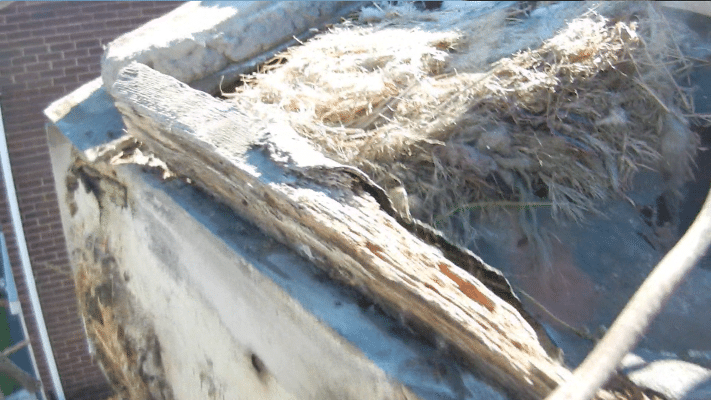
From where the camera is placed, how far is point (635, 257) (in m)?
2.04

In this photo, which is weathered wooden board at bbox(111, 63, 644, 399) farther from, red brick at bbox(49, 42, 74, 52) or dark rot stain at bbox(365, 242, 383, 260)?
red brick at bbox(49, 42, 74, 52)

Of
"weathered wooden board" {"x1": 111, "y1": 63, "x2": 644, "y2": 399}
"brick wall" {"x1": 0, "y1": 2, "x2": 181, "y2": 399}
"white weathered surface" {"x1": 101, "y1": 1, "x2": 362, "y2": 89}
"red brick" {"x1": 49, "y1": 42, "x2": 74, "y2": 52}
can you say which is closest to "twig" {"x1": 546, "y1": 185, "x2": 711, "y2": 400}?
"weathered wooden board" {"x1": 111, "y1": 63, "x2": 644, "y2": 399}

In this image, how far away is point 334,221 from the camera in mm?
1654

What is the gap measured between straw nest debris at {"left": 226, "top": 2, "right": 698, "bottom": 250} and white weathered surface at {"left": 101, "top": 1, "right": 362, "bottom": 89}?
33 cm

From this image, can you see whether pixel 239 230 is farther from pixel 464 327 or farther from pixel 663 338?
pixel 663 338

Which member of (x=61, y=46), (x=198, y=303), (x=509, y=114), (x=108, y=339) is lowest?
(x=108, y=339)

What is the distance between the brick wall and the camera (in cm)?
644

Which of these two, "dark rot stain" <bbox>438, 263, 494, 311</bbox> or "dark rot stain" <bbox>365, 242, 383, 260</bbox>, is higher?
"dark rot stain" <bbox>365, 242, 383, 260</bbox>

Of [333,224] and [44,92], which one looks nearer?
[333,224]

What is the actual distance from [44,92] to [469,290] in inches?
246

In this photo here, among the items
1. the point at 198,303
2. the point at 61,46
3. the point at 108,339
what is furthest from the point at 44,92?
the point at 198,303

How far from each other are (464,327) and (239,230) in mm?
888

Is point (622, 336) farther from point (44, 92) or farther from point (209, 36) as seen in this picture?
point (44, 92)

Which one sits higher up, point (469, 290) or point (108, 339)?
point (469, 290)
